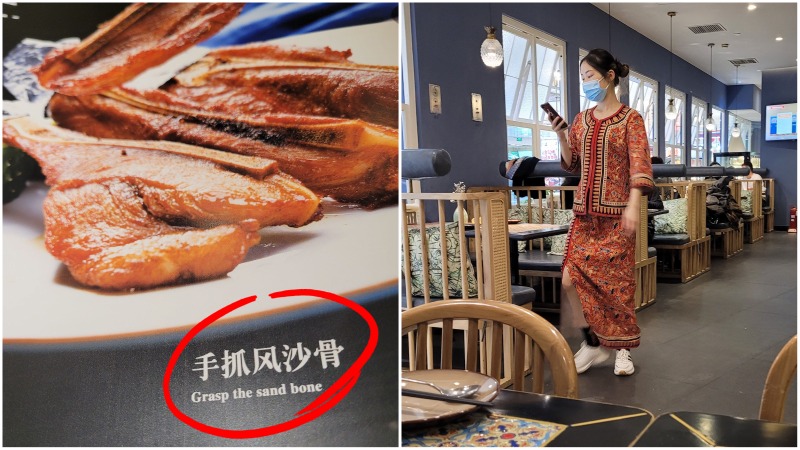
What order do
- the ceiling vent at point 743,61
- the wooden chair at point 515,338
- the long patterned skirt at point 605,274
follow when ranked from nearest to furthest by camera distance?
the wooden chair at point 515,338 → the long patterned skirt at point 605,274 → the ceiling vent at point 743,61

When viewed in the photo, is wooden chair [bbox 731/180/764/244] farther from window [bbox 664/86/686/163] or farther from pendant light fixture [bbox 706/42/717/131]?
pendant light fixture [bbox 706/42/717/131]

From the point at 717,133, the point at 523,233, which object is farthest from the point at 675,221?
the point at 717,133

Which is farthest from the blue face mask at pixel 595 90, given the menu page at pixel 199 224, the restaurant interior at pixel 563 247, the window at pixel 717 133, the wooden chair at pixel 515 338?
the window at pixel 717 133

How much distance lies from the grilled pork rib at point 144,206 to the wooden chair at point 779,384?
0.92 metres

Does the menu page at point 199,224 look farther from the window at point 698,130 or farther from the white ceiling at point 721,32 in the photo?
the window at point 698,130

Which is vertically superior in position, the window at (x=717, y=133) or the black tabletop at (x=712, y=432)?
the window at (x=717, y=133)

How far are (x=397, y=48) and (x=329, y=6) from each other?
0.04 metres

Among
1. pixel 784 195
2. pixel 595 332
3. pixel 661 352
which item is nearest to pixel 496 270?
pixel 595 332

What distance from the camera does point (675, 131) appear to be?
12.4 m

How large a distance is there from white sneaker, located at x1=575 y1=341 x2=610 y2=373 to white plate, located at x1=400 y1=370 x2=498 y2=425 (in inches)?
91.6

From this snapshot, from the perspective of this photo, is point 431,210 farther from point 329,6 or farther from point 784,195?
point 784,195

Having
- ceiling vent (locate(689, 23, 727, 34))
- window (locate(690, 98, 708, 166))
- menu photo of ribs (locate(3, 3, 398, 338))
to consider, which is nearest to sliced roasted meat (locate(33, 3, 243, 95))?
menu photo of ribs (locate(3, 3, 398, 338))

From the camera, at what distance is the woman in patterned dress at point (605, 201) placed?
273cm

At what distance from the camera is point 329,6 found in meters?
0.32
